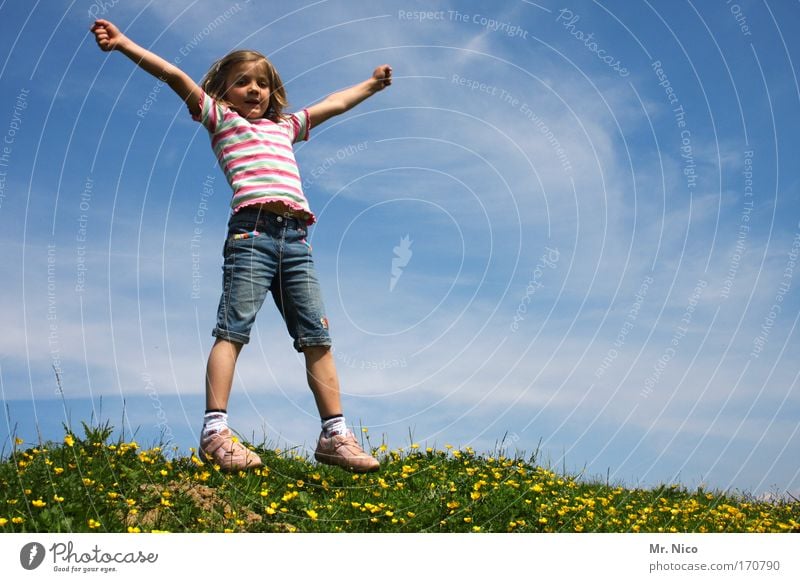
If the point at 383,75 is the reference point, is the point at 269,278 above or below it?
below

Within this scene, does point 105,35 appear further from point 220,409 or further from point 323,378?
point 323,378

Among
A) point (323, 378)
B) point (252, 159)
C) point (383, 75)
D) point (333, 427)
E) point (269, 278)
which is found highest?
point (383, 75)

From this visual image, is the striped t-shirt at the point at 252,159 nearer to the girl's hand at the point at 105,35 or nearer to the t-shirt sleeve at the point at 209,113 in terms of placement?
the t-shirt sleeve at the point at 209,113

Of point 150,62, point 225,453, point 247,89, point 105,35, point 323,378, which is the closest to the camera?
point 105,35

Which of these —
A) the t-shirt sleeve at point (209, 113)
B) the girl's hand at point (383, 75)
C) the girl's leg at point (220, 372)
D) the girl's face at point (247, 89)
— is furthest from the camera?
the girl's hand at point (383, 75)

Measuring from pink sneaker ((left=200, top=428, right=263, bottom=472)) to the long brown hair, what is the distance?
243 cm

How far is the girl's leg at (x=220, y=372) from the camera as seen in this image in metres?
5.08

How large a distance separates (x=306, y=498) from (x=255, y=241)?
1.83 metres

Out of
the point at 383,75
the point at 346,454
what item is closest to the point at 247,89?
the point at 383,75

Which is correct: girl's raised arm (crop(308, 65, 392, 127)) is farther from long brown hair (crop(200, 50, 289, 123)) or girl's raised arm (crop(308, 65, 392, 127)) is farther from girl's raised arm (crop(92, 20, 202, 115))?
girl's raised arm (crop(92, 20, 202, 115))

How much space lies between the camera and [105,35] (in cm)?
479

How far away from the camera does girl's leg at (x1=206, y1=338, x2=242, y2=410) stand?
5082 millimetres

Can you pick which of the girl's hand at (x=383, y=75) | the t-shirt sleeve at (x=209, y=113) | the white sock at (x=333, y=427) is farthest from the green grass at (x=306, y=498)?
the girl's hand at (x=383, y=75)

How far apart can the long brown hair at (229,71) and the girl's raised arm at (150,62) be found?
13.6 inches
